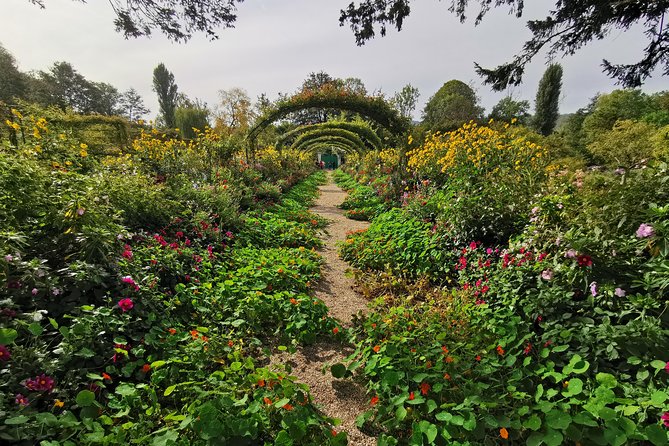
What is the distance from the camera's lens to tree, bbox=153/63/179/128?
46438 millimetres

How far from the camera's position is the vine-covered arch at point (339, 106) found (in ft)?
32.6

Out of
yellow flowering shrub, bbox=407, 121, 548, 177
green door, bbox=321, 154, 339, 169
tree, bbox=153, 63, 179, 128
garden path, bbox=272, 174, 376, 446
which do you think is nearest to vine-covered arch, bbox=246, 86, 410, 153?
yellow flowering shrub, bbox=407, 121, 548, 177

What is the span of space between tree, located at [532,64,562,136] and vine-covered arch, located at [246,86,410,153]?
3235 centimetres

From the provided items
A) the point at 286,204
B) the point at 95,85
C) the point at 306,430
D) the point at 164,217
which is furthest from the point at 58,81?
the point at 306,430

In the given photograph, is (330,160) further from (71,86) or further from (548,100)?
(71,86)

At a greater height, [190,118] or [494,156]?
[190,118]

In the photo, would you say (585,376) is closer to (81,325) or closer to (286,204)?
(81,325)

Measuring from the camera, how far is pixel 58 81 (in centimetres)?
4409

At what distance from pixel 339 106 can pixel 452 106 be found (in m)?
25.8

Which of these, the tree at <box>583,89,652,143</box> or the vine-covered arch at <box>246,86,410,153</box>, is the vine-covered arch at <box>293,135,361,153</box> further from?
the tree at <box>583,89,652,143</box>

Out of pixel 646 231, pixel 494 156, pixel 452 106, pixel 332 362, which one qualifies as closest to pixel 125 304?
pixel 332 362

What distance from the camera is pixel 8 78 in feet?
90.0

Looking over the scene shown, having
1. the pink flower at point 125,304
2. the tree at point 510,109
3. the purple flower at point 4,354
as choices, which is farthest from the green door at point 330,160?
the purple flower at point 4,354

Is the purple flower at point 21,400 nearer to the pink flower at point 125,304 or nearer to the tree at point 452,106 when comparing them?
the pink flower at point 125,304
